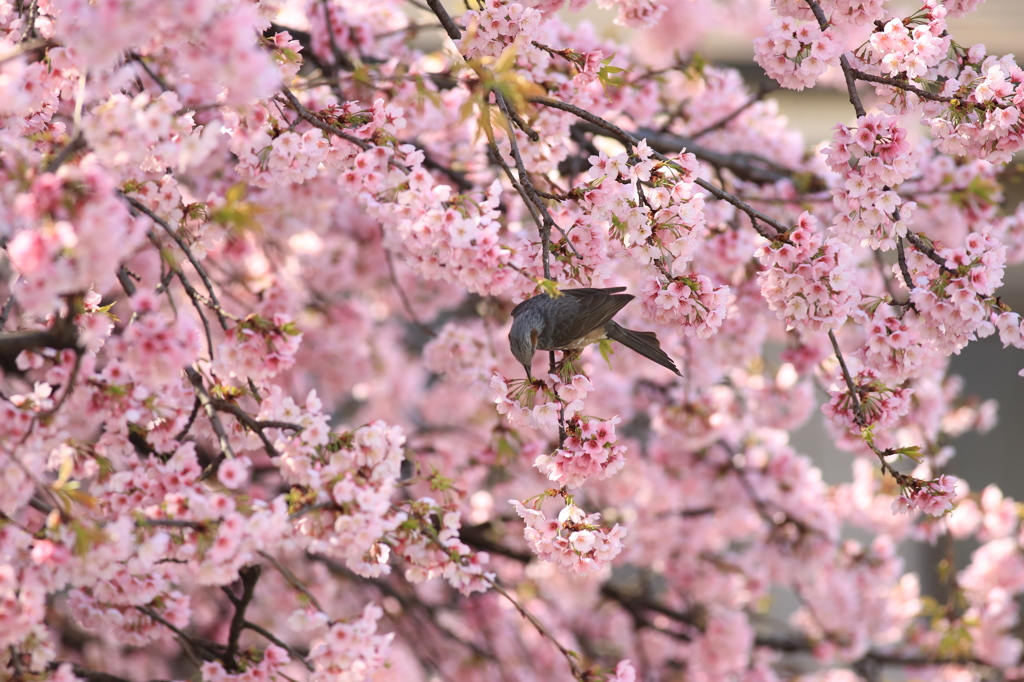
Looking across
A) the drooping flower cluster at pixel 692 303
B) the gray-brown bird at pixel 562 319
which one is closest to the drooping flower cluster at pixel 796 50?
the drooping flower cluster at pixel 692 303

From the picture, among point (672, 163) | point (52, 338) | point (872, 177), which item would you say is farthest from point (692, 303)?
point (52, 338)

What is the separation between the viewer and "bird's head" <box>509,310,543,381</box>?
123cm

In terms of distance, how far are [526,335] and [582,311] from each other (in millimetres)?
92

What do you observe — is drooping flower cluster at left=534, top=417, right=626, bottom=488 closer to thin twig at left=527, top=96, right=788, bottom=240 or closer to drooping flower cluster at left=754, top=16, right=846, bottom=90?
thin twig at left=527, top=96, right=788, bottom=240

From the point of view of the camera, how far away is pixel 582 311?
3.99 ft

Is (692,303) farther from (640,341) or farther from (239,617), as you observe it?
(239,617)

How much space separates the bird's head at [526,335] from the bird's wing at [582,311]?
28mm

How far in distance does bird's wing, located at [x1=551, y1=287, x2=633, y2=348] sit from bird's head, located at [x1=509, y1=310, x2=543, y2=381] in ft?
0.09

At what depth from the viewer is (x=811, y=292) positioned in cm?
130

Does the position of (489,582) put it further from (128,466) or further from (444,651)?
(444,651)

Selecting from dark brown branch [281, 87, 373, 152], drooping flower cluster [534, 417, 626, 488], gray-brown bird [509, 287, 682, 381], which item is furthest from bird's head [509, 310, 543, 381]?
dark brown branch [281, 87, 373, 152]

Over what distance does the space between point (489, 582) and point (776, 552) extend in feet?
5.88

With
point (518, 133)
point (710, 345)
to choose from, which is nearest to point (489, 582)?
point (518, 133)

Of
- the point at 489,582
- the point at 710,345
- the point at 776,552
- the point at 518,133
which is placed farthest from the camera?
the point at 776,552
